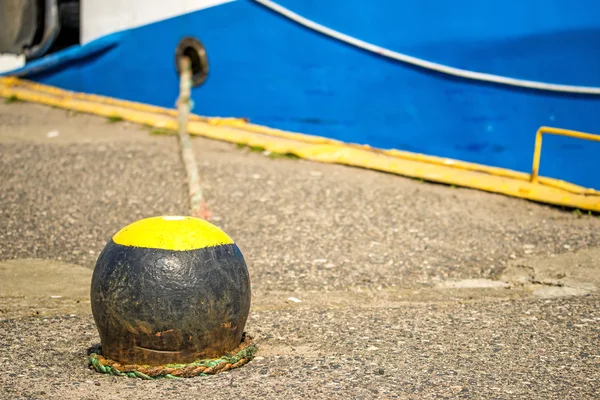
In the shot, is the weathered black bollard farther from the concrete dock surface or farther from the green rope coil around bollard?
the concrete dock surface

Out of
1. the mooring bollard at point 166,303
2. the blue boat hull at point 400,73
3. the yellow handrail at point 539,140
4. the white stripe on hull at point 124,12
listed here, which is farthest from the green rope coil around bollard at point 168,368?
the white stripe on hull at point 124,12

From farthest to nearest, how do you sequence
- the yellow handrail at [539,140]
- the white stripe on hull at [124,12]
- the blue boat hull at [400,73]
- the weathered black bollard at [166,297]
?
the white stripe on hull at [124,12]
the blue boat hull at [400,73]
the yellow handrail at [539,140]
the weathered black bollard at [166,297]

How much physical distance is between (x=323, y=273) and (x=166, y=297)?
218 centimetres

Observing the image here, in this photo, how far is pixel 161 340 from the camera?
3.92m

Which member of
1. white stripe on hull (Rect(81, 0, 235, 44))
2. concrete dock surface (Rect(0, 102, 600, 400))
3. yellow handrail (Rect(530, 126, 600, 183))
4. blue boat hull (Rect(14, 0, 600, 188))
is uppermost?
white stripe on hull (Rect(81, 0, 235, 44))

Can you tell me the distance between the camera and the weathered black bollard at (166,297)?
390cm

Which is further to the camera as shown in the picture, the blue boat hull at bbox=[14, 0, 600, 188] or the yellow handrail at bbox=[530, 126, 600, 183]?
the blue boat hull at bbox=[14, 0, 600, 188]

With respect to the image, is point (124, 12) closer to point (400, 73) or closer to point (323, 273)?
point (400, 73)

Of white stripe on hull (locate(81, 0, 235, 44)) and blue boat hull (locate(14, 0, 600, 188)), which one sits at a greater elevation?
white stripe on hull (locate(81, 0, 235, 44))

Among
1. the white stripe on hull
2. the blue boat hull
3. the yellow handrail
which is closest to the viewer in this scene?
the yellow handrail

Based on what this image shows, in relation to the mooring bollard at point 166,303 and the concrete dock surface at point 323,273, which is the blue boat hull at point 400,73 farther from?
the mooring bollard at point 166,303

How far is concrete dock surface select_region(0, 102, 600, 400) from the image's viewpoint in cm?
395

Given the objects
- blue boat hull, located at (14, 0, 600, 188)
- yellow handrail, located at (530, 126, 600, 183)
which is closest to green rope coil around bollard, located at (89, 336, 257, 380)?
yellow handrail, located at (530, 126, 600, 183)

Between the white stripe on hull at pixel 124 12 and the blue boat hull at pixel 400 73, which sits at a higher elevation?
the white stripe on hull at pixel 124 12
